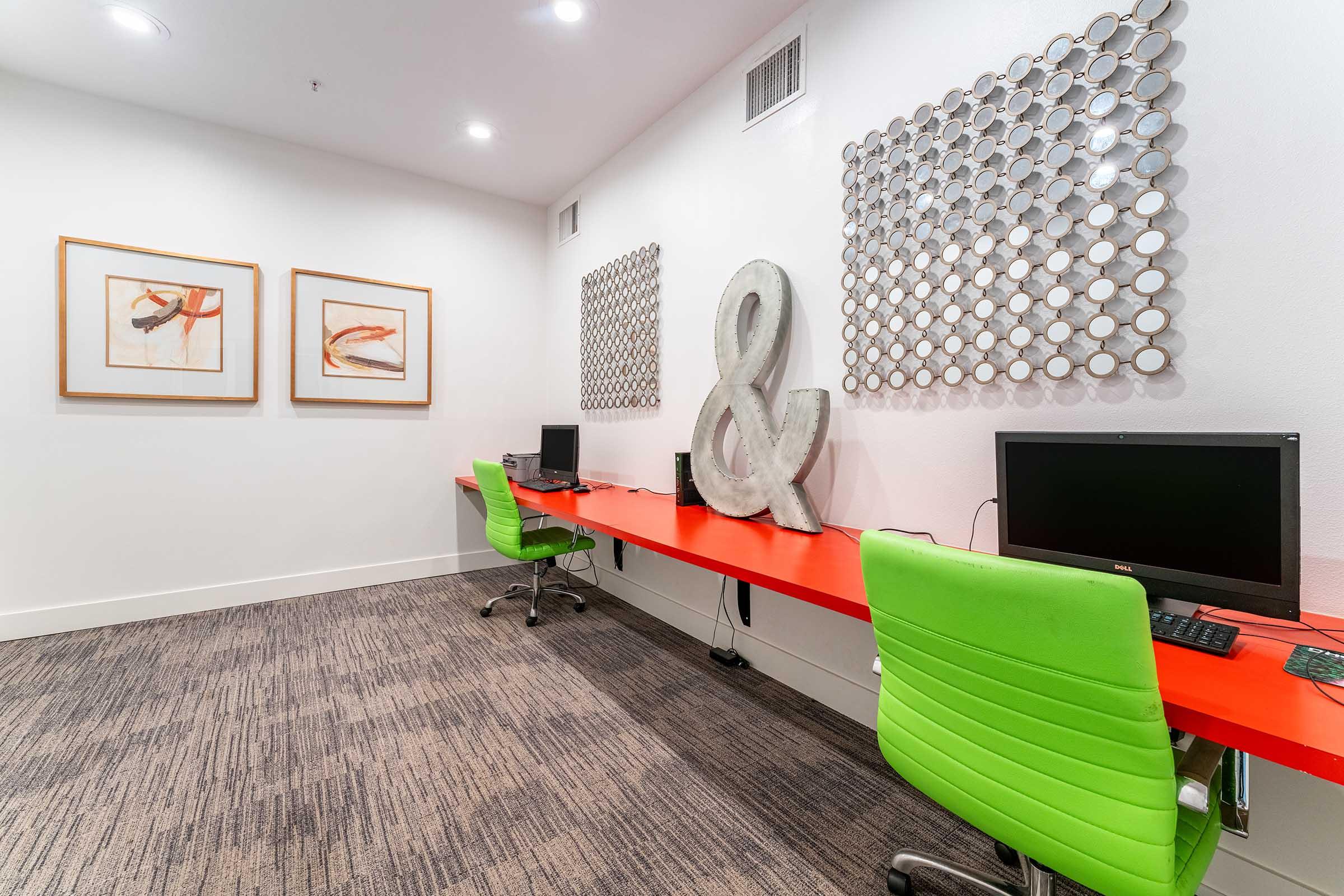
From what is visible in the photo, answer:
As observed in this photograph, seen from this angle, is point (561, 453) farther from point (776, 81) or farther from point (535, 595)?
point (776, 81)

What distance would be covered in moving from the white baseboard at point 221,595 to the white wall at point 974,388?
1660 mm

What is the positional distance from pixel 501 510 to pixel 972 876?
8.78 ft

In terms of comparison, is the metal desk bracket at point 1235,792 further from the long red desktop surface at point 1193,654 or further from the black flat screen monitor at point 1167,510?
the black flat screen monitor at point 1167,510

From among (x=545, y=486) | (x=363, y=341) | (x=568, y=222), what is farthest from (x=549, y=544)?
(x=568, y=222)

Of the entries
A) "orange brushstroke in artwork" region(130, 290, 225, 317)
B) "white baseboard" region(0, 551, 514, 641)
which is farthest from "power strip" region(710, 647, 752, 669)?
"orange brushstroke in artwork" region(130, 290, 225, 317)

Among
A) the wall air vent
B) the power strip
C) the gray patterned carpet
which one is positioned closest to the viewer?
the gray patterned carpet

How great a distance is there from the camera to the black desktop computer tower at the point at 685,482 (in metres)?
2.79

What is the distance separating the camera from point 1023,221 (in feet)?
5.50

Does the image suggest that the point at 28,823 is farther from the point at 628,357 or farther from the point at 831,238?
the point at 831,238

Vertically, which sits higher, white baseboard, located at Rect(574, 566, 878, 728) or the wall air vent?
the wall air vent

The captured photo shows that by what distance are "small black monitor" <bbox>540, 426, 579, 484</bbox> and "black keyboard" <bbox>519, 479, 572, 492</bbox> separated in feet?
0.26

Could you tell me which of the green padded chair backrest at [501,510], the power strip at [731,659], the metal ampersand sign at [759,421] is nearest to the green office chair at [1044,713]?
the metal ampersand sign at [759,421]

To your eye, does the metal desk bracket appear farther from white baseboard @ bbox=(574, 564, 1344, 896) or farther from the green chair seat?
the green chair seat

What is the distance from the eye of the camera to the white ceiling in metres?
2.46
